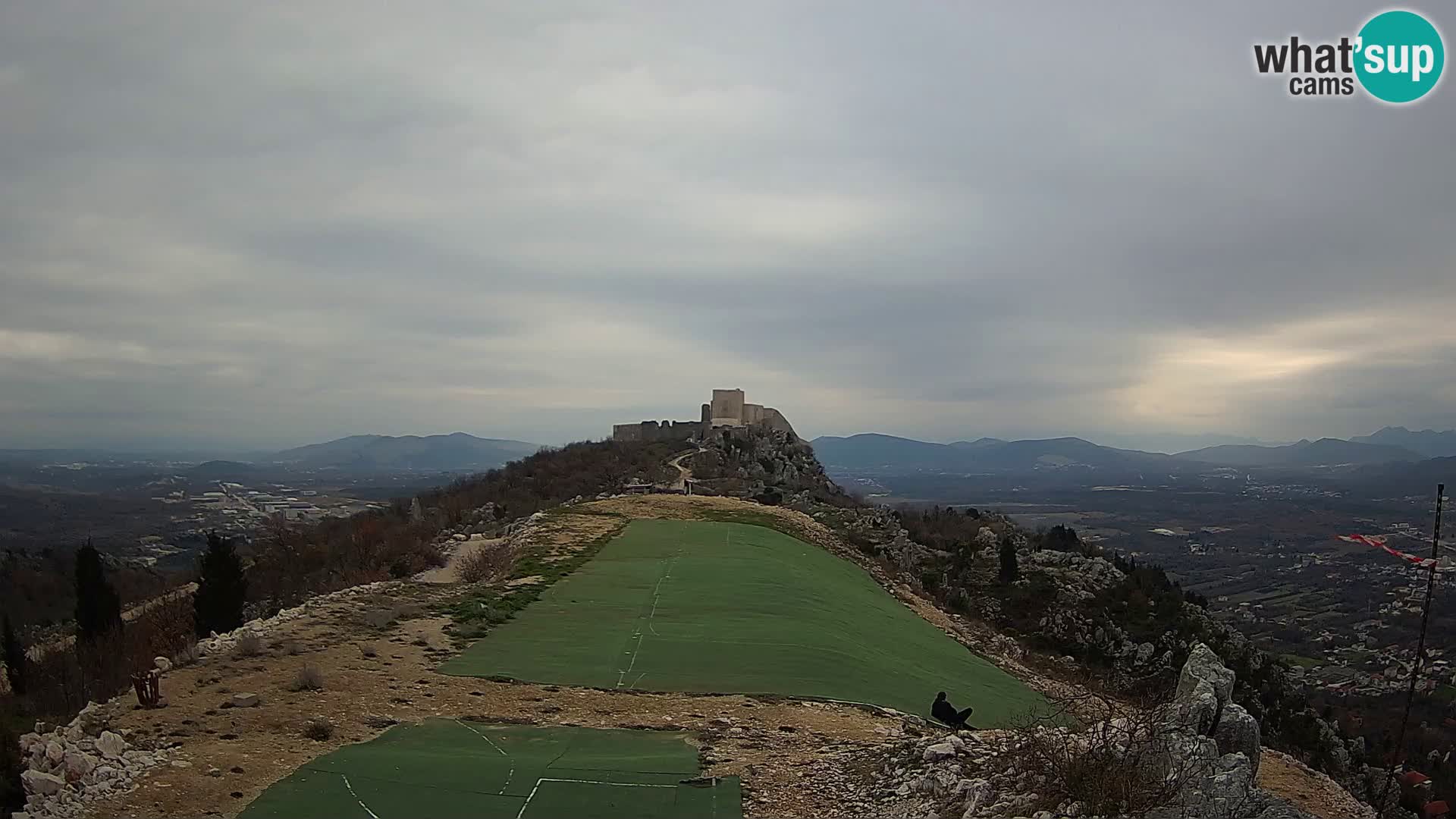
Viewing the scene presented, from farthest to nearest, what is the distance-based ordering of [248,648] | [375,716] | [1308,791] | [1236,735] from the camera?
[248,648]
[1308,791]
[375,716]
[1236,735]

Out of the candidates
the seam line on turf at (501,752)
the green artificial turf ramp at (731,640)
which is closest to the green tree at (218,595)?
the green artificial turf ramp at (731,640)

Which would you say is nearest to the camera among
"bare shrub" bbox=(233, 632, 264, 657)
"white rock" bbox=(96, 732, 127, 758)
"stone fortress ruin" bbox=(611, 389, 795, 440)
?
"white rock" bbox=(96, 732, 127, 758)

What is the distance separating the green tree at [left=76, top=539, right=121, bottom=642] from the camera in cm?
2778

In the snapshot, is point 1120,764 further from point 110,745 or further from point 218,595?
point 218,595

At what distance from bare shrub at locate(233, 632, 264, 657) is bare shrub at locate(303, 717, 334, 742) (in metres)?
3.45

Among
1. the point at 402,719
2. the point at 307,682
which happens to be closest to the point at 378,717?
the point at 402,719

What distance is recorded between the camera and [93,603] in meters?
28.4

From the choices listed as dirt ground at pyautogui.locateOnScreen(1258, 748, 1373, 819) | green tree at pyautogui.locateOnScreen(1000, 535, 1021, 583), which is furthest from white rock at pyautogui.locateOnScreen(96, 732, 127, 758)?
green tree at pyautogui.locateOnScreen(1000, 535, 1021, 583)

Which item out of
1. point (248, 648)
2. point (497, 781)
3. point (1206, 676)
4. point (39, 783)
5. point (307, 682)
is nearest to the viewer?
point (39, 783)

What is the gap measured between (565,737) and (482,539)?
75.6ft

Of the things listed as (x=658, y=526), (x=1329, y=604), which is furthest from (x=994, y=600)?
(x=1329, y=604)

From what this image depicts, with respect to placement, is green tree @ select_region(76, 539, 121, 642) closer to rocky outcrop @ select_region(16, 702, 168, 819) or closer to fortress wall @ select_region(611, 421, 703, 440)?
rocky outcrop @ select_region(16, 702, 168, 819)

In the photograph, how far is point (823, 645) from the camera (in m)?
16.7

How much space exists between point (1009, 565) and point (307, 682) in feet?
129
